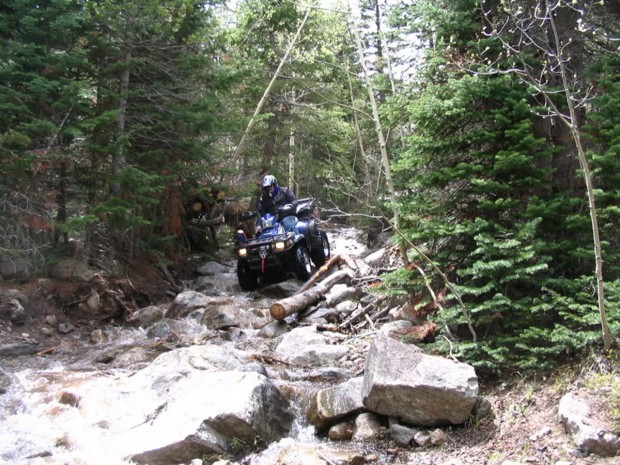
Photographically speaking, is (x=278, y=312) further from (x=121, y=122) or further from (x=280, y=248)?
(x=121, y=122)

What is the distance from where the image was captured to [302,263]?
443 inches

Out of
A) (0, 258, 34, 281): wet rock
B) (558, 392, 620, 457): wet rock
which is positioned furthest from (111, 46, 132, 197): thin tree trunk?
(558, 392, 620, 457): wet rock

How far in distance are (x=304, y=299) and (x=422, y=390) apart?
4956 mm

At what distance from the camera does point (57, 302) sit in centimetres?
869

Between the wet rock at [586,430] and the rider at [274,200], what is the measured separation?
789 cm

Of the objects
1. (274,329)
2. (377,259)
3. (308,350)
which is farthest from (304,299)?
(377,259)

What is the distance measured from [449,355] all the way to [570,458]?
1528 millimetres

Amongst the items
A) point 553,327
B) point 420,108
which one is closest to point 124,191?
point 420,108

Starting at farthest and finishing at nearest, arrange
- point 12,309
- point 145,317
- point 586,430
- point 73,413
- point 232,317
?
1. point 145,317
2. point 232,317
3. point 12,309
4. point 73,413
5. point 586,430

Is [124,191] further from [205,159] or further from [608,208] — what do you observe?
[608,208]

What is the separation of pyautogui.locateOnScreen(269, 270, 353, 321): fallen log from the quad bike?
1.10m

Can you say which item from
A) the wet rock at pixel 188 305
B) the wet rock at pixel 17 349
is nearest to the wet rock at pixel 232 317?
the wet rock at pixel 188 305

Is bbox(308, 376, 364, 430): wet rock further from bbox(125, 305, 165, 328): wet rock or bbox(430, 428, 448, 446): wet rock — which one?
bbox(125, 305, 165, 328): wet rock

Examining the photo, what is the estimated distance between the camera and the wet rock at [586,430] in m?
3.68
